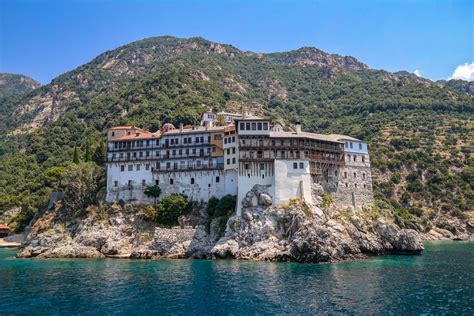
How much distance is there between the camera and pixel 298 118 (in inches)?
6319

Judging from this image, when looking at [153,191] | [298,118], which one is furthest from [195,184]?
[298,118]

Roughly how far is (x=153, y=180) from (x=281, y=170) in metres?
22.8

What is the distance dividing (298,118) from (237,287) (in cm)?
12721

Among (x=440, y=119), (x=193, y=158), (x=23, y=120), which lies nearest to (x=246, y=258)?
(x=193, y=158)

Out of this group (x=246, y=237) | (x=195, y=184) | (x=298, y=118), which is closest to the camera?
(x=246, y=237)

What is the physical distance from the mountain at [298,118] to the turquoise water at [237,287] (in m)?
39.0

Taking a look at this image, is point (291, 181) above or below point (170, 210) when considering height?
above

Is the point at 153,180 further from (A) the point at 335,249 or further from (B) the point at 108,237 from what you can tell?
(A) the point at 335,249

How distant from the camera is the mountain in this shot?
10759 cm

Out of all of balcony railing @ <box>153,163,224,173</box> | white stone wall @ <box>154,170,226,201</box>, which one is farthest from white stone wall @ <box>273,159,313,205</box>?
balcony railing @ <box>153,163,224,173</box>

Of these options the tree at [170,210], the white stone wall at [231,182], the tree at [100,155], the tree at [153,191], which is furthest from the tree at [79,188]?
the white stone wall at [231,182]

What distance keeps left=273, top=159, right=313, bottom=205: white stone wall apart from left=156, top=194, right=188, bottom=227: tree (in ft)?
49.9

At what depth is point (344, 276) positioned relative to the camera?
4350 cm

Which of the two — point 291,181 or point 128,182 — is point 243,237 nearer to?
point 291,181
